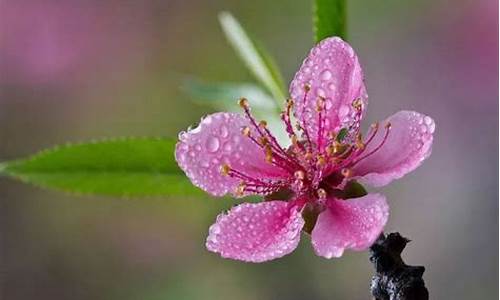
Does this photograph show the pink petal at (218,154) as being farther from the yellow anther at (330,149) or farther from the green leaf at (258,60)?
the green leaf at (258,60)

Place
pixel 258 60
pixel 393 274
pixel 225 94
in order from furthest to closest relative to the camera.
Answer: pixel 225 94, pixel 258 60, pixel 393 274

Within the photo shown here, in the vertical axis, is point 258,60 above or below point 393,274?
above

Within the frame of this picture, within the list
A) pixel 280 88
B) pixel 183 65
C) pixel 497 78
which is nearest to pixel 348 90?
pixel 280 88

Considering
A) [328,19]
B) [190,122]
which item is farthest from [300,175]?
[190,122]

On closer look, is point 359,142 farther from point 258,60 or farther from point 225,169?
point 258,60

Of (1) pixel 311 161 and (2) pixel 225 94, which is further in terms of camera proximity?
(2) pixel 225 94

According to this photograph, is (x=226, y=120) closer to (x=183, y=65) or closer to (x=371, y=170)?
(x=371, y=170)
